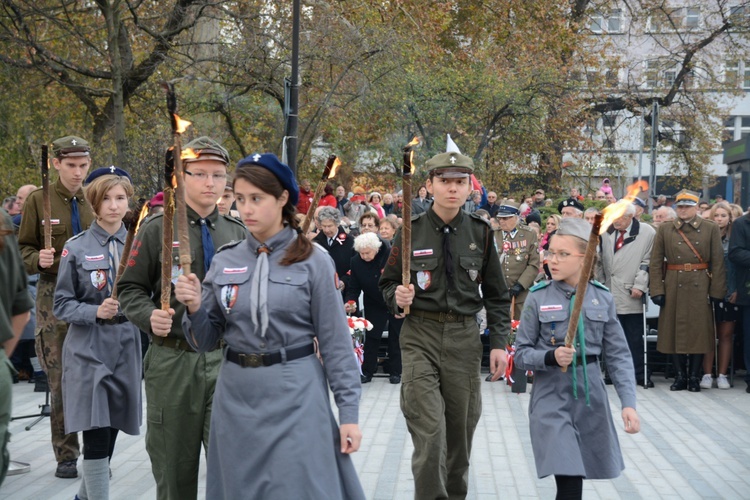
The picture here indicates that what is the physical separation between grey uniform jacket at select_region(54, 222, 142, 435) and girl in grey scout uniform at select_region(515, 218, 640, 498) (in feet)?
7.91

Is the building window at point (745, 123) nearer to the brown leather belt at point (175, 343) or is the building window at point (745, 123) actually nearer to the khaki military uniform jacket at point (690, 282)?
the khaki military uniform jacket at point (690, 282)

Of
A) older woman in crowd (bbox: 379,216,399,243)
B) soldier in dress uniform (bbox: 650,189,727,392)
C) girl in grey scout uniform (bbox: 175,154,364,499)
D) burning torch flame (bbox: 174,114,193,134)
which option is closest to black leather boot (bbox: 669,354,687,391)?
soldier in dress uniform (bbox: 650,189,727,392)

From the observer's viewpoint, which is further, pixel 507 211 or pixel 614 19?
pixel 614 19

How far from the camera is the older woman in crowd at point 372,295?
12359 mm

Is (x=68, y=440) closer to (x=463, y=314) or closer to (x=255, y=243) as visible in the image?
(x=463, y=314)

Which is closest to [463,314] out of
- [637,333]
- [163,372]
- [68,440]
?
[163,372]

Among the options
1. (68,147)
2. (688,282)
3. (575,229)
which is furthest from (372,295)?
(575,229)

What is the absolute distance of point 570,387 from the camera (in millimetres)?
5555

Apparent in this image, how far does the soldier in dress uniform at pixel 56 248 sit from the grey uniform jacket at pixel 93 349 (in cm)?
71

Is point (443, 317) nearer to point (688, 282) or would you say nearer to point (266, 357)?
point (266, 357)

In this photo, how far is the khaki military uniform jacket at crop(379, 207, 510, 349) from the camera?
6.18 meters

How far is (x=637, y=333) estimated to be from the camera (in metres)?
12.4

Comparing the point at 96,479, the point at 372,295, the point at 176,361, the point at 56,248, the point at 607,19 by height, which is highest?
the point at 607,19

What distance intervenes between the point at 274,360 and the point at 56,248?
3690mm
